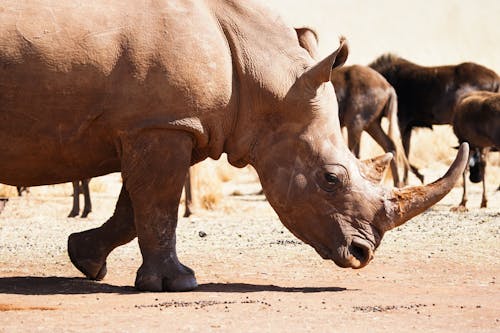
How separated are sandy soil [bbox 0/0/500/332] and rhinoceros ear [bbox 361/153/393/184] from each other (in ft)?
2.77

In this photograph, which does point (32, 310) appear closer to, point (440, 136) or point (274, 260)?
point (274, 260)

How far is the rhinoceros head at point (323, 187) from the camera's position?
881 centimetres

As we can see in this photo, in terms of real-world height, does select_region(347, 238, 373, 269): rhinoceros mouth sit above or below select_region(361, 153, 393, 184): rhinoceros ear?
below

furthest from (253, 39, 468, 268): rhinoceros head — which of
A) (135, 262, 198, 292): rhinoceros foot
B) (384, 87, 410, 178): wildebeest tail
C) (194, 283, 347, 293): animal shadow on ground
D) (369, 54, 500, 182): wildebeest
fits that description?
(369, 54, 500, 182): wildebeest

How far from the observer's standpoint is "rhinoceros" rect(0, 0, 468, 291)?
8312 mm

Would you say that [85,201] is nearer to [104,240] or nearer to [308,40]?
[104,240]

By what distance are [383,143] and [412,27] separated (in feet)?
150

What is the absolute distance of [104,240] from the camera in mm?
9523

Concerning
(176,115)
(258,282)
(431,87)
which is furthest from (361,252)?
(431,87)

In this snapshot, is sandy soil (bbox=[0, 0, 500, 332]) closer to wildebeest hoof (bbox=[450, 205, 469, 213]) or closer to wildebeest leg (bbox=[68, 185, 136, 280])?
wildebeest leg (bbox=[68, 185, 136, 280])

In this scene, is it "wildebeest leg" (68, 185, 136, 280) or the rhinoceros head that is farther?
"wildebeest leg" (68, 185, 136, 280)

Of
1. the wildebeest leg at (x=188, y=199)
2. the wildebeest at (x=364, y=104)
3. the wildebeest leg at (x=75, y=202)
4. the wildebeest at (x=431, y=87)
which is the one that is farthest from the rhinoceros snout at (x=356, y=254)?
the wildebeest at (x=431, y=87)

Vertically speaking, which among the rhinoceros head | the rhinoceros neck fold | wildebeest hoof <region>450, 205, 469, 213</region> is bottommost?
wildebeest hoof <region>450, 205, 469, 213</region>

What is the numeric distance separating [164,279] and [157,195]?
626 millimetres
